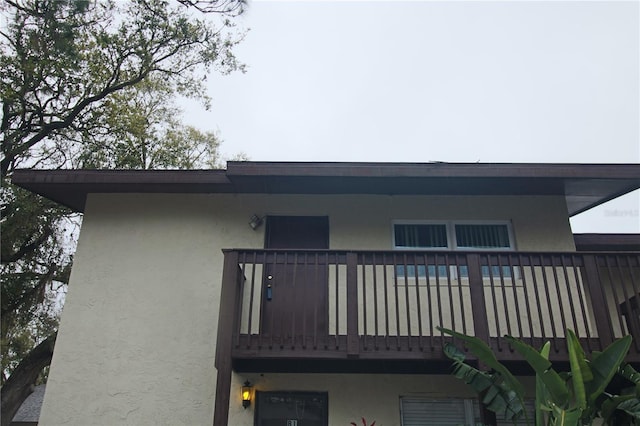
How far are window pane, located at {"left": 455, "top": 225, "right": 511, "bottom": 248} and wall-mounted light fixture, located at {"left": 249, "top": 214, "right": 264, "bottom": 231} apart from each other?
3077 millimetres

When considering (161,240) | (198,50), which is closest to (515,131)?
(198,50)

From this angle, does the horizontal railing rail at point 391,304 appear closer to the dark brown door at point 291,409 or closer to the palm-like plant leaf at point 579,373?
the palm-like plant leaf at point 579,373

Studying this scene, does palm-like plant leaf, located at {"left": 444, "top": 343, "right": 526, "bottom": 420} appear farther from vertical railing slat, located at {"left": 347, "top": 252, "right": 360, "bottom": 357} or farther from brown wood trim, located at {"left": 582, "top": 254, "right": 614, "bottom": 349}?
brown wood trim, located at {"left": 582, "top": 254, "right": 614, "bottom": 349}

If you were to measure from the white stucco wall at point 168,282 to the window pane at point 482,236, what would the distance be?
17cm

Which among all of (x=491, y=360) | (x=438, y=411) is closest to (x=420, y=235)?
(x=438, y=411)

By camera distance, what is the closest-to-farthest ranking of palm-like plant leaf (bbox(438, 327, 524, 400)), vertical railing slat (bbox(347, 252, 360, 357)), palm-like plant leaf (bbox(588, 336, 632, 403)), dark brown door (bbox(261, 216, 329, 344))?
palm-like plant leaf (bbox(588, 336, 632, 403))
palm-like plant leaf (bbox(438, 327, 524, 400))
vertical railing slat (bbox(347, 252, 360, 357))
dark brown door (bbox(261, 216, 329, 344))

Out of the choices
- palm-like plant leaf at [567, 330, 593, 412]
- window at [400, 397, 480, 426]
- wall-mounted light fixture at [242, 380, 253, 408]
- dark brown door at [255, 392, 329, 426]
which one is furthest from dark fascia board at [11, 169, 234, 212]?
palm-like plant leaf at [567, 330, 593, 412]

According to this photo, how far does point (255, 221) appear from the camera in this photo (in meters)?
7.24

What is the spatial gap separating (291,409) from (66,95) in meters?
Answer: 10.6

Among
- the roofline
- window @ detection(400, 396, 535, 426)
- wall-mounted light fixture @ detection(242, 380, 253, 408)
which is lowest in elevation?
window @ detection(400, 396, 535, 426)

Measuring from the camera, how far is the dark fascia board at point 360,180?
21.9ft

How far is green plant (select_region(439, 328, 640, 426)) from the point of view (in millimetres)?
4426

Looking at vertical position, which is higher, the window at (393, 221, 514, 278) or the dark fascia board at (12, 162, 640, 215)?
the dark fascia board at (12, 162, 640, 215)

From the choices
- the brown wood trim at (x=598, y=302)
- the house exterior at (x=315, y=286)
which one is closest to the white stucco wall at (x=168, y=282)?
the house exterior at (x=315, y=286)
